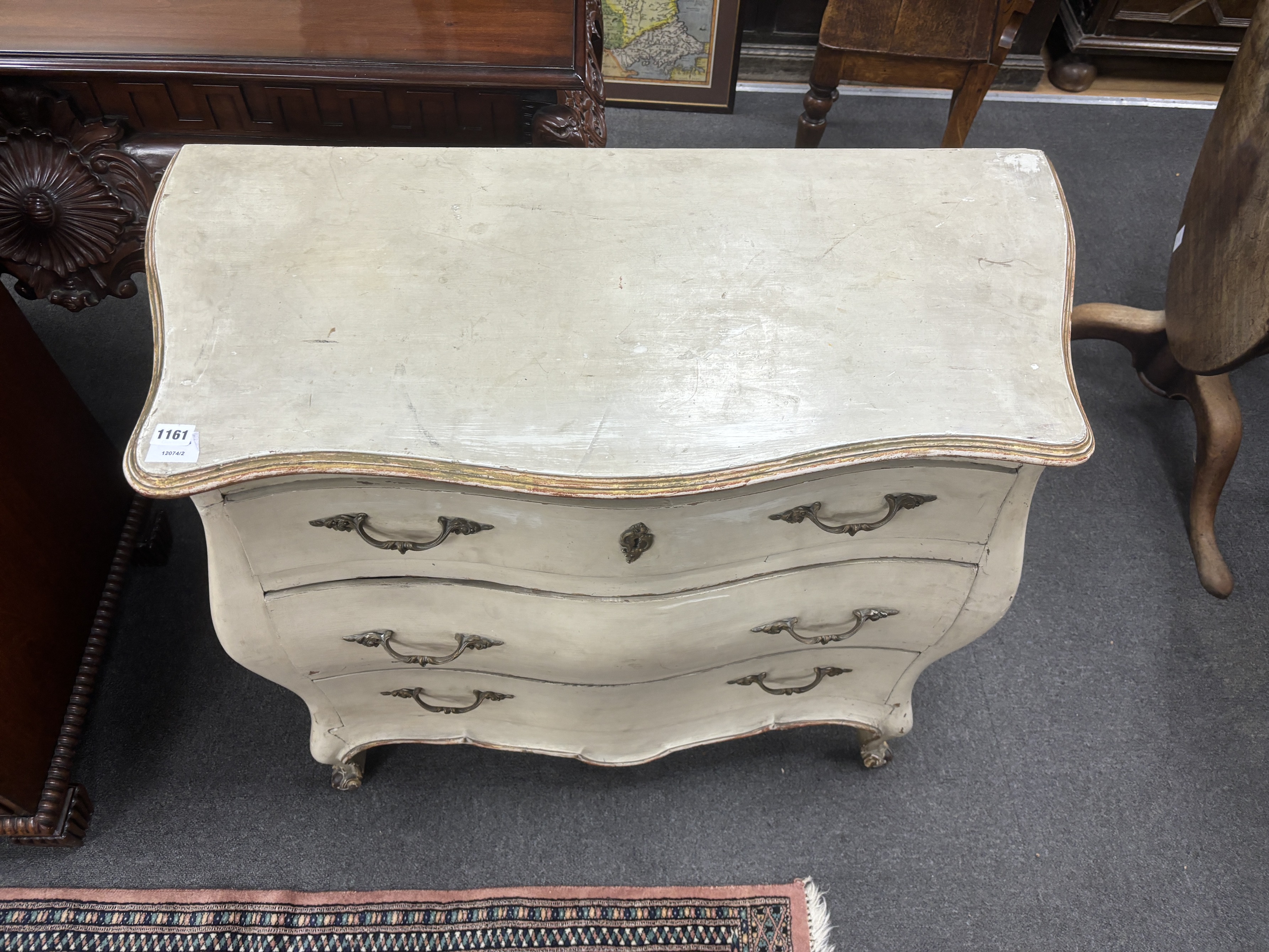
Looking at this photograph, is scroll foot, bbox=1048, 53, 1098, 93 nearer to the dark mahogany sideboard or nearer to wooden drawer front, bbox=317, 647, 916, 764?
the dark mahogany sideboard

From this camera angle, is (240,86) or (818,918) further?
(818,918)

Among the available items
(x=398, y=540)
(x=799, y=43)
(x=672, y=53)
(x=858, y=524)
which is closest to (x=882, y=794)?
(x=858, y=524)

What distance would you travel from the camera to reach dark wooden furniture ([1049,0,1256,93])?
2355 mm

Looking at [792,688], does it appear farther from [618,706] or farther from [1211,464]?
[1211,464]

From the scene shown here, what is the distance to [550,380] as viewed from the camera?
80 centimetres

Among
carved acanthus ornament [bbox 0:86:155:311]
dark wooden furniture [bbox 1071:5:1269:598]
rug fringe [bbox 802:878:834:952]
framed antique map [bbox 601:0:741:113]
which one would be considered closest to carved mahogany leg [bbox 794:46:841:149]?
framed antique map [bbox 601:0:741:113]

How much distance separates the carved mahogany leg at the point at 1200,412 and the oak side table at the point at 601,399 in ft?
2.88

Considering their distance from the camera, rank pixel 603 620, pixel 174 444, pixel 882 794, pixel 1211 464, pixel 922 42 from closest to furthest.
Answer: pixel 174 444
pixel 603 620
pixel 882 794
pixel 1211 464
pixel 922 42

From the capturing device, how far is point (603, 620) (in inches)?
38.0

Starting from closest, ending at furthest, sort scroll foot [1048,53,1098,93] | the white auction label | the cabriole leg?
the white auction label < the cabriole leg < scroll foot [1048,53,1098,93]

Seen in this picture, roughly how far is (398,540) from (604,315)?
0.32 metres

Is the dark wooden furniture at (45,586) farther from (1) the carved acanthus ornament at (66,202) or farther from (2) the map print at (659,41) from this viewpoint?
(2) the map print at (659,41)

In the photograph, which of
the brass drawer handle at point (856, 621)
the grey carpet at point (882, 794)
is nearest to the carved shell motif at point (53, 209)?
the grey carpet at point (882, 794)

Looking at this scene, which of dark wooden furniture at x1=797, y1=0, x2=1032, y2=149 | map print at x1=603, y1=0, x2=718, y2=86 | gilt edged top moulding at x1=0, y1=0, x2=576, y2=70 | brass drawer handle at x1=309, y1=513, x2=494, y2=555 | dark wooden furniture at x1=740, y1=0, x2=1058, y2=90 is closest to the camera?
brass drawer handle at x1=309, y1=513, x2=494, y2=555
